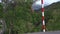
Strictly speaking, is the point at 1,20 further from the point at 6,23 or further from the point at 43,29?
the point at 43,29

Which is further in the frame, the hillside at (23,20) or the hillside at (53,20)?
the hillside at (53,20)

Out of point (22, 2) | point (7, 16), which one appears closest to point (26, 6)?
point (22, 2)

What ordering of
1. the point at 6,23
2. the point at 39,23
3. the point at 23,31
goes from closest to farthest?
the point at 23,31, the point at 6,23, the point at 39,23

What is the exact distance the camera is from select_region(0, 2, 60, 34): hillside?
16.6 ft

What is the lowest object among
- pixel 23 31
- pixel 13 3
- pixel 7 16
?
pixel 23 31

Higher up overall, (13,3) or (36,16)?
(13,3)

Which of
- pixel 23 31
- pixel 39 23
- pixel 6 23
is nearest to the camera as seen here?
pixel 23 31

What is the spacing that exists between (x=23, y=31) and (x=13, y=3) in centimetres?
88

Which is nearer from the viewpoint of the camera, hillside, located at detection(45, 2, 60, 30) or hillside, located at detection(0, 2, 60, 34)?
hillside, located at detection(0, 2, 60, 34)

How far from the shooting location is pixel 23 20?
5.22m

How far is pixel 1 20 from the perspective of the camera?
5.46m

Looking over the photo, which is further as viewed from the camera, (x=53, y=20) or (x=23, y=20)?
(x=53, y=20)

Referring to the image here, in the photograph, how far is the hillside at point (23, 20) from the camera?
5047 mm

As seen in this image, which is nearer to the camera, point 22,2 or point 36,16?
point 22,2
